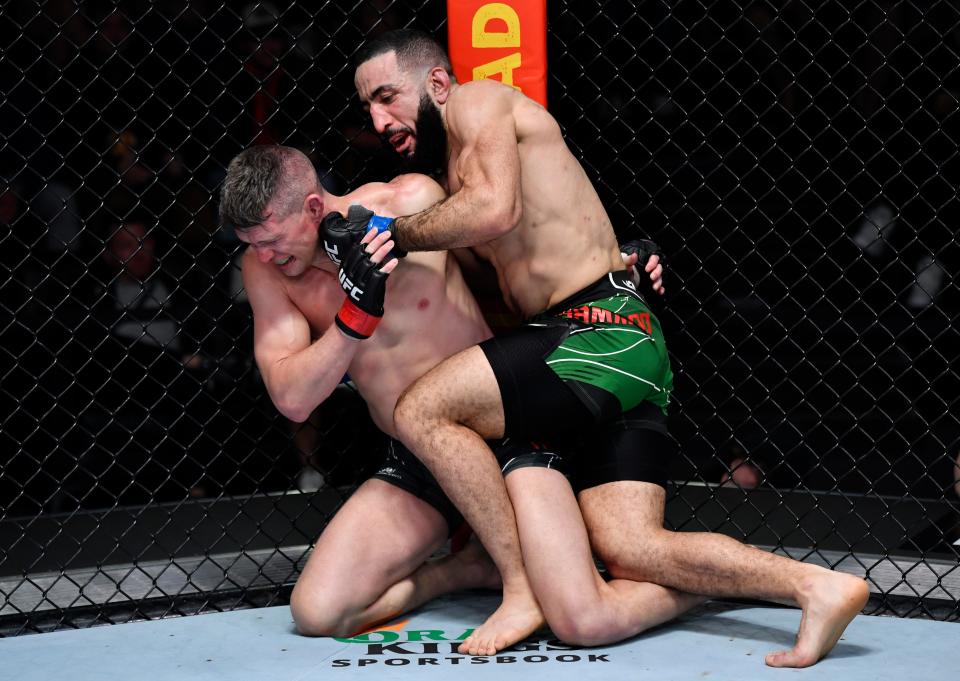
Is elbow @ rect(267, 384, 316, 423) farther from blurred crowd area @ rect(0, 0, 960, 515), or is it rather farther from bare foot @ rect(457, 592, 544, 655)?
blurred crowd area @ rect(0, 0, 960, 515)

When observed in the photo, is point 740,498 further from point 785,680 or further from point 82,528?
point 82,528

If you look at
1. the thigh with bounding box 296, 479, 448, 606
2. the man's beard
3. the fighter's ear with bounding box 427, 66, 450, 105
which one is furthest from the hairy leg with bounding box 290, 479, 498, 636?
the fighter's ear with bounding box 427, 66, 450, 105

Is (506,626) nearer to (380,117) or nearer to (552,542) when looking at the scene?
(552,542)

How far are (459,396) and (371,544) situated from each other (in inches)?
15.4

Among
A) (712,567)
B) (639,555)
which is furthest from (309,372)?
(712,567)

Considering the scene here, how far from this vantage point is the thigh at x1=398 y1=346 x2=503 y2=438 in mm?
2361

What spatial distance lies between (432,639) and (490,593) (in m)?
0.33

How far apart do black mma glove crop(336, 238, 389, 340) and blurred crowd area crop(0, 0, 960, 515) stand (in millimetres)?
1283

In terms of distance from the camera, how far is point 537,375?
2.38 meters

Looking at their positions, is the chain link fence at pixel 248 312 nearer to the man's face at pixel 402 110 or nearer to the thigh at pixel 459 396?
the man's face at pixel 402 110

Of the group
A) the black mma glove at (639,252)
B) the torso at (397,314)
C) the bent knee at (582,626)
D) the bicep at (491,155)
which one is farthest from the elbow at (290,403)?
the black mma glove at (639,252)

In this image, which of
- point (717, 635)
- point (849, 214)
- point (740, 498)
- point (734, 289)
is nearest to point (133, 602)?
point (717, 635)

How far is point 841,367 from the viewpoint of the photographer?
175 inches

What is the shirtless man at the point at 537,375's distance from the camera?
2295 millimetres
